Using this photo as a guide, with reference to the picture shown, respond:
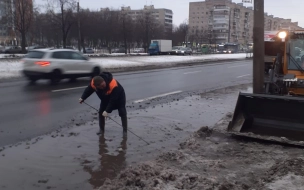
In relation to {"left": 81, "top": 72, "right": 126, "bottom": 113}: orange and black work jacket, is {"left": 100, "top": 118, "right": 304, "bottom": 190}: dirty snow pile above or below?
below

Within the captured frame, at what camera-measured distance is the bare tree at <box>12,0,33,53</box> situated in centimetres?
4888

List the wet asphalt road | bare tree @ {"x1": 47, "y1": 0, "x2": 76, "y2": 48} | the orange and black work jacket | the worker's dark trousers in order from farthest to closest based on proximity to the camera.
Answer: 1. bare tree @ {"x1": 47, "y1": 0, "x2": 76, "y2": 48}
2. the wet asphalt road
3. the worker's dark trousers
4. the orange and black work jacket

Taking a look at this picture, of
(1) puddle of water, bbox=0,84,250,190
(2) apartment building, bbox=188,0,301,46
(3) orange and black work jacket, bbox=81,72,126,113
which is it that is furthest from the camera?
(2) apartment building, bbox=188,0,301,46

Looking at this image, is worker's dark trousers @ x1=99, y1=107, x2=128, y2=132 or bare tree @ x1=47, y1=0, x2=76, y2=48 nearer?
worker's dark trousers @ x1=99, y1=107, x2=128, y2=132


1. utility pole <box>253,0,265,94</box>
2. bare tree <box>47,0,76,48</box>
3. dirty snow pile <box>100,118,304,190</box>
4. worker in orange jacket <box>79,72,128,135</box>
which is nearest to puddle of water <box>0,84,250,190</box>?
dirty snow pile <box>100,118,304,190</box>

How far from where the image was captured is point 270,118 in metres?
8.19

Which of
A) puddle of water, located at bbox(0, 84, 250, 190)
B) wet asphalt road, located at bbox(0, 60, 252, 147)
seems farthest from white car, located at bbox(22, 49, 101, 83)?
puddle of water, located at bbox(0, 84, 250, 190)

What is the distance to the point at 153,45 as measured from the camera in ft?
201

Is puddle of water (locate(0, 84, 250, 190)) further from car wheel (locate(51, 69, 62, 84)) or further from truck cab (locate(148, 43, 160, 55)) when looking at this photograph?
truck cab (locate(148, 43, 160, 55))

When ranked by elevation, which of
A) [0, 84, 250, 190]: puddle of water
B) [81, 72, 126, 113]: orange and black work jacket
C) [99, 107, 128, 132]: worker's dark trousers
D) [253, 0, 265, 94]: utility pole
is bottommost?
[0, 84, 250, 190]: puddle of water

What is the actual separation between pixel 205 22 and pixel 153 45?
277 feet

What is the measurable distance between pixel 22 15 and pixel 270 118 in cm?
4574

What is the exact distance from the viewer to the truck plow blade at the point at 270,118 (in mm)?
7754

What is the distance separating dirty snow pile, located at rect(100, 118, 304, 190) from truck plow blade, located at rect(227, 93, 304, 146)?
1.44ft
